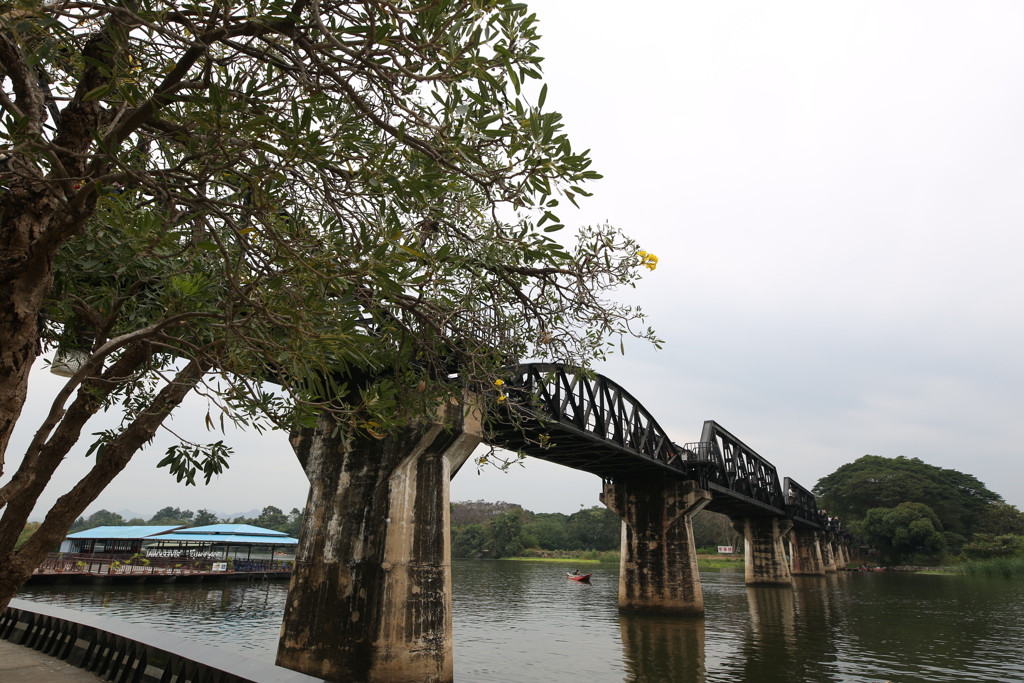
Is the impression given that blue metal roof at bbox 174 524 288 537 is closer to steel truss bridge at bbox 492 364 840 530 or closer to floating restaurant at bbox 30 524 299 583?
floating restaurant at bbox 30 524 299 583

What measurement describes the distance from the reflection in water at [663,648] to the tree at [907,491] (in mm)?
87405

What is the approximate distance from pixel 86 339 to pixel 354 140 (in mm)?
5813

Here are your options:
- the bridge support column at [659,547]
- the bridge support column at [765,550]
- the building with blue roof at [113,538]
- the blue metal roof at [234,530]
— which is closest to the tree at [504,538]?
the bridge support column at [765,550]

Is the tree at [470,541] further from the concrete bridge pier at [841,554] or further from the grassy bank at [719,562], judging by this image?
the concrete bridge pier at [841,554]

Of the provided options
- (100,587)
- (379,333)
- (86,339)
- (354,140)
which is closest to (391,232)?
(354,140)

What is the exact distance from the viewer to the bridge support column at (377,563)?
1219cm

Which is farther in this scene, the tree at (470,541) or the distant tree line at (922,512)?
the tree at (470,541)

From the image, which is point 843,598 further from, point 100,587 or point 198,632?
point 100,587

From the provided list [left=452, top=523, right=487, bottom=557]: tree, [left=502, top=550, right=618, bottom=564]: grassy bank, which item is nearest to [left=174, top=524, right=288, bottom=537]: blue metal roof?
[left=502, top=550, right=618, bottom=564]: grassy bank

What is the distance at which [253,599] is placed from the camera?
35750 millimetres

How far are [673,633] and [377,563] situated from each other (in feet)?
59.4

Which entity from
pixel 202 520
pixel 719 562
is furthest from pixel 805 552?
pixel 202 520

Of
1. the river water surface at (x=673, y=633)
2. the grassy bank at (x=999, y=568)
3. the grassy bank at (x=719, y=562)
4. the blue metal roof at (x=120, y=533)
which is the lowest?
the grassy bank at (x=719, y=562)

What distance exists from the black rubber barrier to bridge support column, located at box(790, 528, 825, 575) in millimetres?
79293
